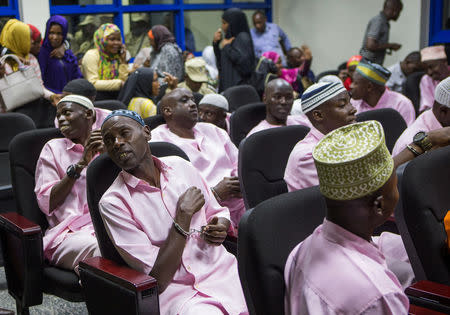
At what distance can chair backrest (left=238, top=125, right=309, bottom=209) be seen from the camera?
256 cm

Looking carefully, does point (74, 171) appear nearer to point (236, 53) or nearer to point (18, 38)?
point (18, 38)

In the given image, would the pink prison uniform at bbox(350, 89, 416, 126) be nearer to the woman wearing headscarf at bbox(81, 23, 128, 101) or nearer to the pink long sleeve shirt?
the woman wearing headscarf at bbox(81, 23, 128, 101)

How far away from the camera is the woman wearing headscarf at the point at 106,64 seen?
490cm

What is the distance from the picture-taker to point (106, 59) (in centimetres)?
508

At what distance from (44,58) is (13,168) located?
246cm

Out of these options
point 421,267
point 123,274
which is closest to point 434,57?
point 421,267

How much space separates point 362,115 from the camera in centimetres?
305

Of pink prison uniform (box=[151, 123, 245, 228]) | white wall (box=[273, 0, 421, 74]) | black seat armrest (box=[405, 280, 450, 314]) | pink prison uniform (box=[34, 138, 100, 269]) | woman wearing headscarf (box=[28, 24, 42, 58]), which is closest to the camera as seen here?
black seat armrest (box=[405, 280, 450, 314])

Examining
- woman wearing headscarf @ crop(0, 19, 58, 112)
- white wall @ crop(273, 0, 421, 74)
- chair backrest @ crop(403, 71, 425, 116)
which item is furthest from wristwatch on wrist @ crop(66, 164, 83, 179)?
white wall @ crop(273, 0, 421, 74)

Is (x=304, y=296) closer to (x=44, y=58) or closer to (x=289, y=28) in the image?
(x=44, y=58)

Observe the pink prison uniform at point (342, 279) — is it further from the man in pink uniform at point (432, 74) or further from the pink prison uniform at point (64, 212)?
the man in pink uniform at point (432, 74)

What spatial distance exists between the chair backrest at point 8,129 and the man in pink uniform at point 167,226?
1.43 m

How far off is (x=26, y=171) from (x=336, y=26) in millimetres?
7020

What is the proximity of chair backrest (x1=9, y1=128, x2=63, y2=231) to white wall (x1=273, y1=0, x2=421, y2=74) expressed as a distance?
621cm
